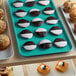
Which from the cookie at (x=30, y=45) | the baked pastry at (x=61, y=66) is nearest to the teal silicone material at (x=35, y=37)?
the cookie at (x=30, y=45)

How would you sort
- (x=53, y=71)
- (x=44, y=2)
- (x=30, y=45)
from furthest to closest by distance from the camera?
(x=53, y=71) < (x=44, y=2) < (x=30, y=45)

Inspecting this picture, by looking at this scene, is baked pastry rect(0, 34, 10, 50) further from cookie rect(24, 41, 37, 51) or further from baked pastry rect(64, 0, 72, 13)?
baked pastry rect(64, 0, 72, 13)

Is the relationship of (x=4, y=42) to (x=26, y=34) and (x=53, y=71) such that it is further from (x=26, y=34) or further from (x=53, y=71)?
(x=53, y=71)

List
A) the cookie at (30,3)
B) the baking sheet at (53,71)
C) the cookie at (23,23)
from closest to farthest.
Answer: the cookie at (23,23), the cookie at (30,3), the baking sheet at (53,71)

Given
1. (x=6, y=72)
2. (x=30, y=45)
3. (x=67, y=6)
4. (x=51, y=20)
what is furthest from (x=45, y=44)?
(x=6, y=72)

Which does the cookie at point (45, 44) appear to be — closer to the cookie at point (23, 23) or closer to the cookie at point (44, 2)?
the cookie at point (23, 23)

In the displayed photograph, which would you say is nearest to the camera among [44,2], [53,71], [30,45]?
[30,45]

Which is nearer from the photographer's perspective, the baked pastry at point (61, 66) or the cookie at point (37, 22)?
the cookie at point (37, 22)

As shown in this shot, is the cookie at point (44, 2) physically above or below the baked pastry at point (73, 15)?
above

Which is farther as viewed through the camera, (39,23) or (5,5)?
(5,5)

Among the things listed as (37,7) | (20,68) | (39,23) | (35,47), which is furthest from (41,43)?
(20,68)

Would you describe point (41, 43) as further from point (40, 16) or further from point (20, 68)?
point (20, 68)
